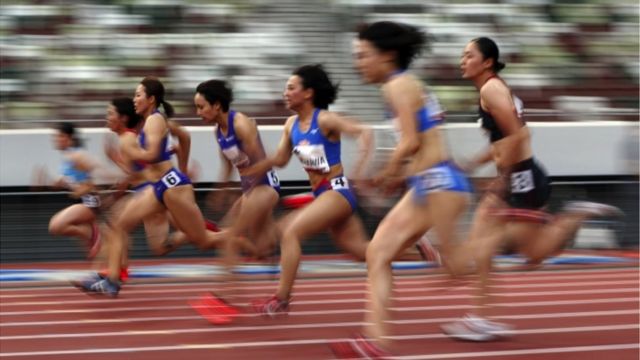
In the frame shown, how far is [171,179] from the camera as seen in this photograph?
9.33 meters

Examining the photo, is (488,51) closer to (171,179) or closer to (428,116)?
(428,116)

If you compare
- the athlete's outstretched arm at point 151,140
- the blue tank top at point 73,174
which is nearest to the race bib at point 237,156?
the athlete's outstretched arm at point 151,140

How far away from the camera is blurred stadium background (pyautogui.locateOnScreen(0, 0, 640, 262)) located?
15625mm

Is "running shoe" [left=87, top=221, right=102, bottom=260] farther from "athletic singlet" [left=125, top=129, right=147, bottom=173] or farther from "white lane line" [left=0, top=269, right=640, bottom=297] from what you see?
"athletic singlet" [left=125, top=129, right=147, bottom=173]

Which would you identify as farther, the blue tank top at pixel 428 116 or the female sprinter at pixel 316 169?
the female sprinter at pixel 316 169

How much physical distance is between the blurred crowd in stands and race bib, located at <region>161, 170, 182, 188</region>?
5946 millimetres

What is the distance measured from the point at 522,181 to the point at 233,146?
2.32 meters

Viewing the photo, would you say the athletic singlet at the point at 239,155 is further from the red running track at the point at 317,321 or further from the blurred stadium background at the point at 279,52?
the blurred stadium background at the point at 279,52

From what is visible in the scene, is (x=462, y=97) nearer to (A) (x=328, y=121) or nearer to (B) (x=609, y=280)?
(B) (x=609, y=280)

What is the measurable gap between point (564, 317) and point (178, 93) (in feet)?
26.4

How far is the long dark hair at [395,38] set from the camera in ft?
21.1

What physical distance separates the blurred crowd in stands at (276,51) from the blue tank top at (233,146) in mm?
6179

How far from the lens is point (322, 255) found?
14141 mm

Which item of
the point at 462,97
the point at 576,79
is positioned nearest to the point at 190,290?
the point at 462,97
